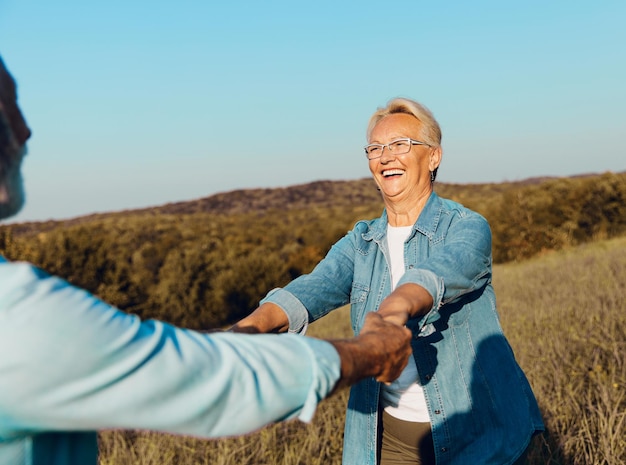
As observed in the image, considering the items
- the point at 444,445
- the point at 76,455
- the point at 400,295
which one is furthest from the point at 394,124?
the point at 76,455

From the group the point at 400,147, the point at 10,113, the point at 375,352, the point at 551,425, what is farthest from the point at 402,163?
the point at 551,425

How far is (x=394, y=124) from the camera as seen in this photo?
2688 mm

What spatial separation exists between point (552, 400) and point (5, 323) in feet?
13.8

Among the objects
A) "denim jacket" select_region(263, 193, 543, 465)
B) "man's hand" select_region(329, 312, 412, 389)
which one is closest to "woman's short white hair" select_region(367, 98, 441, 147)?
"denim jacket" select_region(263, 193, 543, 465)

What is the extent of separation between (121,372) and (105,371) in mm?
25

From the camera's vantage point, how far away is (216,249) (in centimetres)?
3177

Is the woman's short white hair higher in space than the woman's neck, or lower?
higher

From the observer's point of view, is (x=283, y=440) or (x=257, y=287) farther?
(x=257, y=287)

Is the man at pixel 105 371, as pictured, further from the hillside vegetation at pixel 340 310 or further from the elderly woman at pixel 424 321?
the hillside vegetation at pixel 340 310

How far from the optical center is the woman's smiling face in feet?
8.73

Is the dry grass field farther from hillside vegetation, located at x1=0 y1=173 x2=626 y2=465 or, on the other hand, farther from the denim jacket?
the denim jacket

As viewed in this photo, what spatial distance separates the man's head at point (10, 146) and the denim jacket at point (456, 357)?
1.26 meters

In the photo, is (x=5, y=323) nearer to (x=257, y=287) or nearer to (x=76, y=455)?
(x=76, y=455)

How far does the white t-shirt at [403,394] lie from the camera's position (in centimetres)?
235
